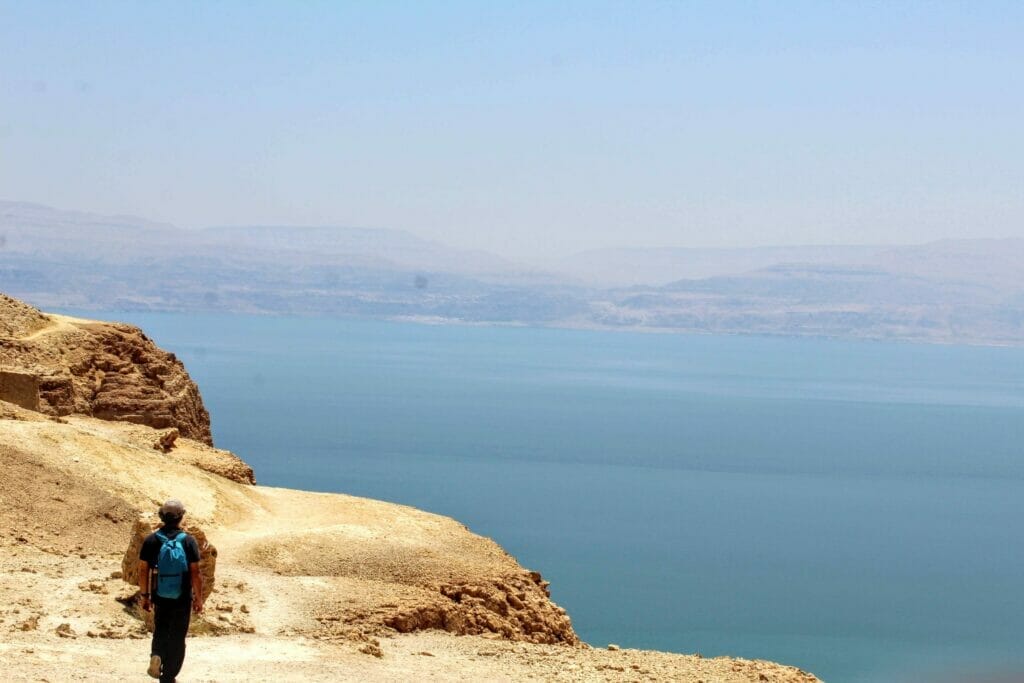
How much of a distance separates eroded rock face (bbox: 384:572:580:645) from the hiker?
580cm

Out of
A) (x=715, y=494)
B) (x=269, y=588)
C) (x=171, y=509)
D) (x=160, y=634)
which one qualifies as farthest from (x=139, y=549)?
(x=715, y=494)

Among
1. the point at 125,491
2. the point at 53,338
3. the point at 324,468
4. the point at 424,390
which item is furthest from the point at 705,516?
the point at 424,390

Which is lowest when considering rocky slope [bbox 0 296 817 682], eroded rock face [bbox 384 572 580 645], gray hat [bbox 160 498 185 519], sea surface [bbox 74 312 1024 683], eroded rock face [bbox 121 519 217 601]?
sea surface [bbox 74 312 1024 683]

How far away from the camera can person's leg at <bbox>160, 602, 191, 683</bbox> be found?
527 inches

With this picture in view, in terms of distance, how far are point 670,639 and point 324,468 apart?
41.4 metres

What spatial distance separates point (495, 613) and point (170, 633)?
827 centimetres

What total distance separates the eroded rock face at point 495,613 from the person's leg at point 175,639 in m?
5.62

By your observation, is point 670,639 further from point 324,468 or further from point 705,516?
point 324,468

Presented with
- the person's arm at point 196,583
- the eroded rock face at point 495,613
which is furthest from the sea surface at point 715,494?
the person's arm at point 196,583

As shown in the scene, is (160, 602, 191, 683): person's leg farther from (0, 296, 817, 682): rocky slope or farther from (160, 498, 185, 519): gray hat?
(0, 296, 817, 682): rocky slope

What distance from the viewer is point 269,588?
1928 cm

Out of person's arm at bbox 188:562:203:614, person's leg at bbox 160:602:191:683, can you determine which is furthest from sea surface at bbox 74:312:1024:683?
Result: person's arm at bbox 188:562:203:614

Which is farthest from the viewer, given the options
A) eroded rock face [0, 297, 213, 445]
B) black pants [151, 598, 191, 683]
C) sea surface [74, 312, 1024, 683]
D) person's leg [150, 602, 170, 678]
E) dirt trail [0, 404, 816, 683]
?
sea surface [74, 312, 1024, 683]

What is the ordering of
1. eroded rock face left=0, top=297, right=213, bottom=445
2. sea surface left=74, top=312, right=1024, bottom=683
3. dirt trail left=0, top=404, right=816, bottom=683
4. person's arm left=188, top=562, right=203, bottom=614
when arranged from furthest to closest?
sea surface left=74, top=312, right=1024, bottom=683, eroded rock face left=0, top=297, right=213, bottom=445, dirt trail left=0, top=404, right=816, bottom=683, person's arm left=188, top=562, right=203, bottom=614
